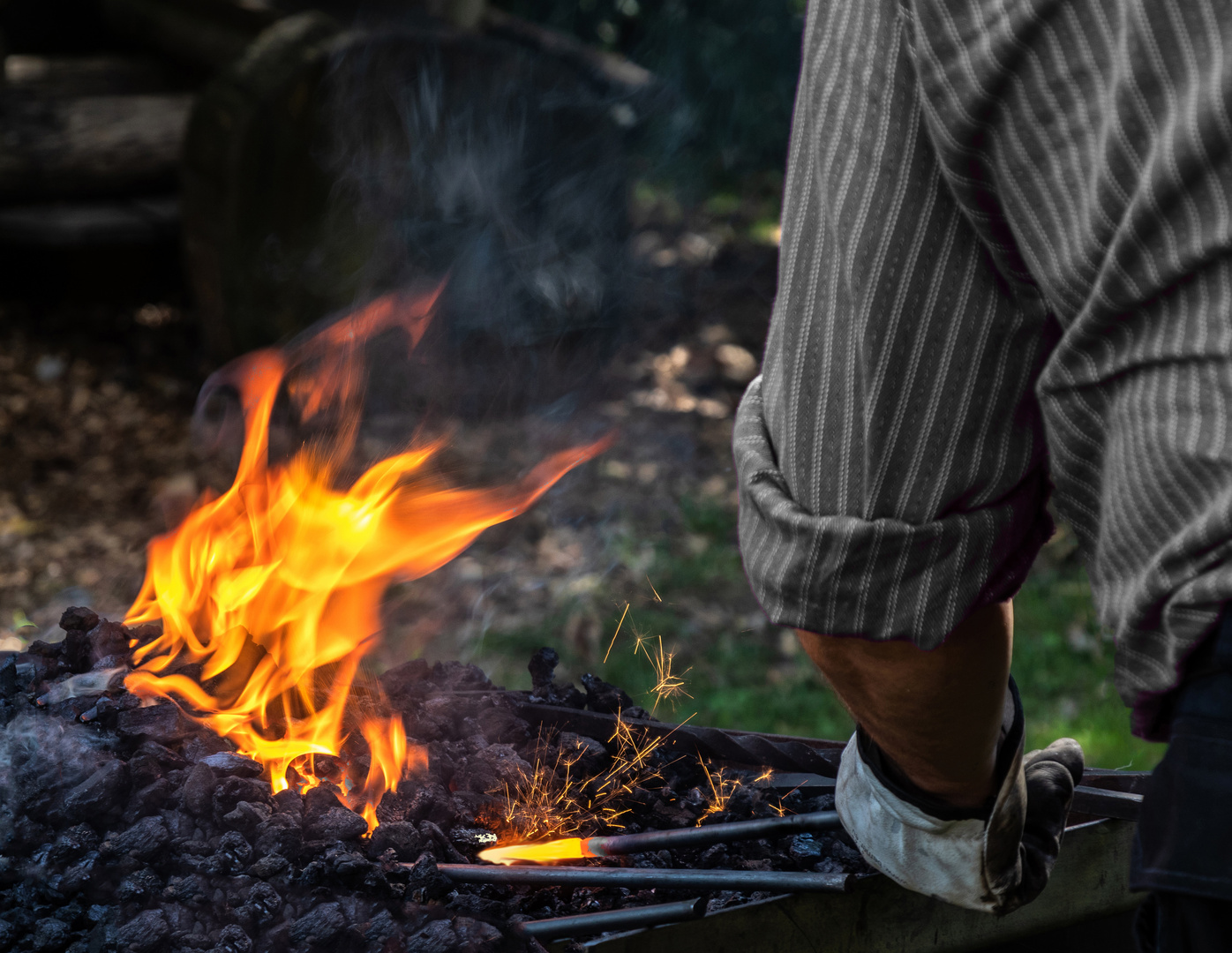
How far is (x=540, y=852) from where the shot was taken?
1872mm

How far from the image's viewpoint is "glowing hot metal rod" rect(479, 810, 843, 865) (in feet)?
6.01

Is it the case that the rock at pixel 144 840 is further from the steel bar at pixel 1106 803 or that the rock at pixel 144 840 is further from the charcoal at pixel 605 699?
the steel bar at pixel 1106 803

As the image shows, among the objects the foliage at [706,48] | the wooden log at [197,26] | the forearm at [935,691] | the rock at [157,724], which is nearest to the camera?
the forearm at [935,691]

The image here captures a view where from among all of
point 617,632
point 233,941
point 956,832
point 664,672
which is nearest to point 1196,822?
point 956,832

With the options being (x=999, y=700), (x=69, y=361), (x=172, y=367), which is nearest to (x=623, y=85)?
(x=172, y=367)

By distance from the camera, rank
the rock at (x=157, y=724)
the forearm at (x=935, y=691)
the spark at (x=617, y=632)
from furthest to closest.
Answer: the spark at (x=617, y=632), the rock at (x=157, y=724), the forearm at (x=935, y=691)

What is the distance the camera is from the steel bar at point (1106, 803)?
6.15 ft

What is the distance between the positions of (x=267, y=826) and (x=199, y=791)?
0.13 m

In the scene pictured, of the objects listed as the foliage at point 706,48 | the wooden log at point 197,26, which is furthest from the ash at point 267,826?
the foliage at point 706,48

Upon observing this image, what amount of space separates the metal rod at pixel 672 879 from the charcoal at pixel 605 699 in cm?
59

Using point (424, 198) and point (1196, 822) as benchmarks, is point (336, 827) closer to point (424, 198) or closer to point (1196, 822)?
point (1196, 822)

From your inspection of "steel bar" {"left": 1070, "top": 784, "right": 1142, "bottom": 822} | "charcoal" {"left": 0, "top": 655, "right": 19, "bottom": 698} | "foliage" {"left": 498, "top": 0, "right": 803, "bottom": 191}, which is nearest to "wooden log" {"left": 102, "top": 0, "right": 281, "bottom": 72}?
"foliage" {"left": 498, "top": 0, "right": 803, "bottom": 191}

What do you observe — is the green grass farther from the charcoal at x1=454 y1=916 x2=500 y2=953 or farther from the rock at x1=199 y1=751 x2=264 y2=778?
the charcoal at x1=454 y1=916 x2=500 y2=953

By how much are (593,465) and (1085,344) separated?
12.7 feet
